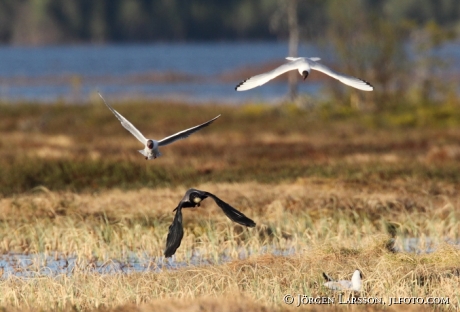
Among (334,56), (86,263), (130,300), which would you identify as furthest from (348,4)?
(130,300)

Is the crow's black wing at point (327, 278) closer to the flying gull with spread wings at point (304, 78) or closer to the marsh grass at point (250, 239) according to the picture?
the marsh grass at point (250, 239)

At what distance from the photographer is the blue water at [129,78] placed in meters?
46.1

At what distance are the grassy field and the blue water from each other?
10.3m

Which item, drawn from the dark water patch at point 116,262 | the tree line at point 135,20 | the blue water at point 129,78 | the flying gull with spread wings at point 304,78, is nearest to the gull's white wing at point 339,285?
the flying gull with spread wings at point 304,78

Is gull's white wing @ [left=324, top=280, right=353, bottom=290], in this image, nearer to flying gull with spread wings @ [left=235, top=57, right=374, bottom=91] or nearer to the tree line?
flying gull with spread wings @ [left=235, top=57, right=374, bottom=91]

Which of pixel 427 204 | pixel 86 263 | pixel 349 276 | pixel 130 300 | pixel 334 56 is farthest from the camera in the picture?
pixel 334 56

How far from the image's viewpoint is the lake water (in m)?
45.4

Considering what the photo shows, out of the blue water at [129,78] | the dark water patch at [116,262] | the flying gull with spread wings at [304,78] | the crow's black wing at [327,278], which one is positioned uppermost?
the flying gull with spread wings at [304,78]

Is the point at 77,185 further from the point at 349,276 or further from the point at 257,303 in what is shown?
the point at 257,303

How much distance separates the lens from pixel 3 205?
45.1 ft

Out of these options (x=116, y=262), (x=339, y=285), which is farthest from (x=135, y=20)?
(x=339, y=285)

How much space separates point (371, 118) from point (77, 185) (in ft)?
36.4

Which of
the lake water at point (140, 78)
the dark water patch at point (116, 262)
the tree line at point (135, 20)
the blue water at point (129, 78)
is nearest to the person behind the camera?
the dark water patch at point (116, 262)

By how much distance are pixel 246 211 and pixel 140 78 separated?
49876mm
